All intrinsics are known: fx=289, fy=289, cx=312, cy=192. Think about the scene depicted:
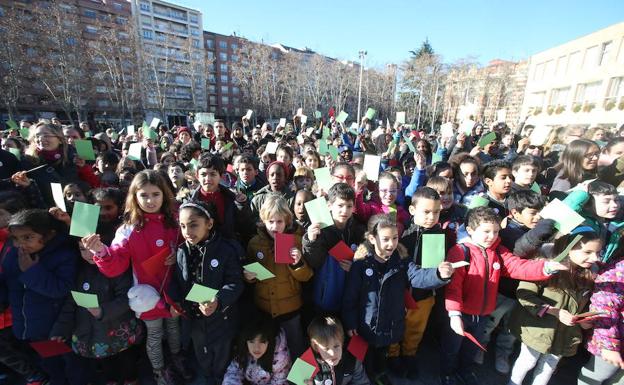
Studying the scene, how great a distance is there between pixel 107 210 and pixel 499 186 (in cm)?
363

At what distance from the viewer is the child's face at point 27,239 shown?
1.83 meters

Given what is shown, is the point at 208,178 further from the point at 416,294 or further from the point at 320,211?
the point at 416,294

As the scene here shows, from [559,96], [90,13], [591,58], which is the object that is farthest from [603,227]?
[90,13]

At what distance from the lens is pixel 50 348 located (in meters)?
2.08

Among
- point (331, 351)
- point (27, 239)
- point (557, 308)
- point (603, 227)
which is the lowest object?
point (331, 351)

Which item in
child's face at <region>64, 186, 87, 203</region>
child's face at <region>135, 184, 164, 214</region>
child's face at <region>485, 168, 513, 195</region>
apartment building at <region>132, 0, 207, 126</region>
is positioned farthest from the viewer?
apartment building at <region>132, 0, 207, 126</region>

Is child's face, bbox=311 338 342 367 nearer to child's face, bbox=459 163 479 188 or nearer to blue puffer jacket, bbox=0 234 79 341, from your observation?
blue puffer jacket, bbox=0 234 79 341

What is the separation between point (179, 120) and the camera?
41.6 metres

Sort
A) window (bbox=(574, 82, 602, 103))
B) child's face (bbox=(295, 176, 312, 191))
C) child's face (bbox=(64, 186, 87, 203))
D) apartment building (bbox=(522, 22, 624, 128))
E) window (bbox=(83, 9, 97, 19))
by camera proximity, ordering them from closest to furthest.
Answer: child's face (bbox=(64, 186, 87, 203)) < child's face (bbox=(295, 176, 312, 191)) < apartment building (bbox=(522, 22, 624, 128)) < window (bbox=(574, 82, 602, 103)) < window (bbox=(83, 9, 97, 19))

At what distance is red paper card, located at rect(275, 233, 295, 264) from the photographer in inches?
70.9

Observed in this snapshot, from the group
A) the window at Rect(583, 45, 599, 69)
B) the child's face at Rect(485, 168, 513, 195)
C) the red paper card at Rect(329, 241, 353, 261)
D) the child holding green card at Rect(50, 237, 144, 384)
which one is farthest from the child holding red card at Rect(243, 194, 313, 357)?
the window at Rect(583, 45, 599, 69)

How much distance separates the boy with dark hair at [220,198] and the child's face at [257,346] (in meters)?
0.95

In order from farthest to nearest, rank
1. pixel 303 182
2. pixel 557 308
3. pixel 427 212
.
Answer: pixel 303 182
pixel 427 212
pixel 557 308

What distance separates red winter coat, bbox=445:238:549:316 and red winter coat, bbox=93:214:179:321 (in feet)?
6.76
